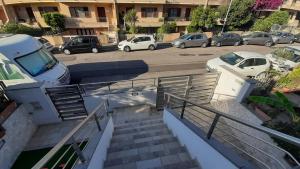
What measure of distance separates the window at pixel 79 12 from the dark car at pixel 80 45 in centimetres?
823

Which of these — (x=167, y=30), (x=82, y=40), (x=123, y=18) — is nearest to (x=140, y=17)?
(x=123, y=18)

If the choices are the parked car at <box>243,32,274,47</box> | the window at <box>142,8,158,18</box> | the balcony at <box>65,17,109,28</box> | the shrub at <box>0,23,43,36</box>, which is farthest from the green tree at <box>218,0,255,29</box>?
the shrub at <box>0,23,43,36</box>

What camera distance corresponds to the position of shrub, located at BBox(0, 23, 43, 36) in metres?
17.6

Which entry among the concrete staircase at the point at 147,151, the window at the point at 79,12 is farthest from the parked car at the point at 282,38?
the window at the point at 79,12

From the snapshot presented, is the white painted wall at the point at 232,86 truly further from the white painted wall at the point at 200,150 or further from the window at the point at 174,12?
the window at the point at 174,12

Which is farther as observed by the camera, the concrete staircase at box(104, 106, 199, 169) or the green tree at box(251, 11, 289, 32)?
the green tree at box(251, 11, 289, 32)

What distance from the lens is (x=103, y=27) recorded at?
76.9 ft

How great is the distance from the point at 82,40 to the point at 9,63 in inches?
385

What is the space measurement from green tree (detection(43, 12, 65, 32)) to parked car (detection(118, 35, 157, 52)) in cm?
1010

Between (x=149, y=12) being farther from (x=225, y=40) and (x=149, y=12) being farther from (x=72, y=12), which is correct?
(x=225, y=40)

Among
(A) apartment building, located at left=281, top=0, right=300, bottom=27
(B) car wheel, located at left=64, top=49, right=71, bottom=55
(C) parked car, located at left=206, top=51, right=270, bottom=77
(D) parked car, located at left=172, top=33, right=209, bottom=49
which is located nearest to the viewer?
(C) parked car, located at left=206, top=51, right=270, bottom=77

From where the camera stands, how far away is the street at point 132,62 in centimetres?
1201

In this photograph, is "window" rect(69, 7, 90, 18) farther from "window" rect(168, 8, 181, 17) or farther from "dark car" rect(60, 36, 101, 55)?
"window" rect(168, 8, 181, 17)

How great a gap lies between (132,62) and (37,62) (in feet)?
25.0
